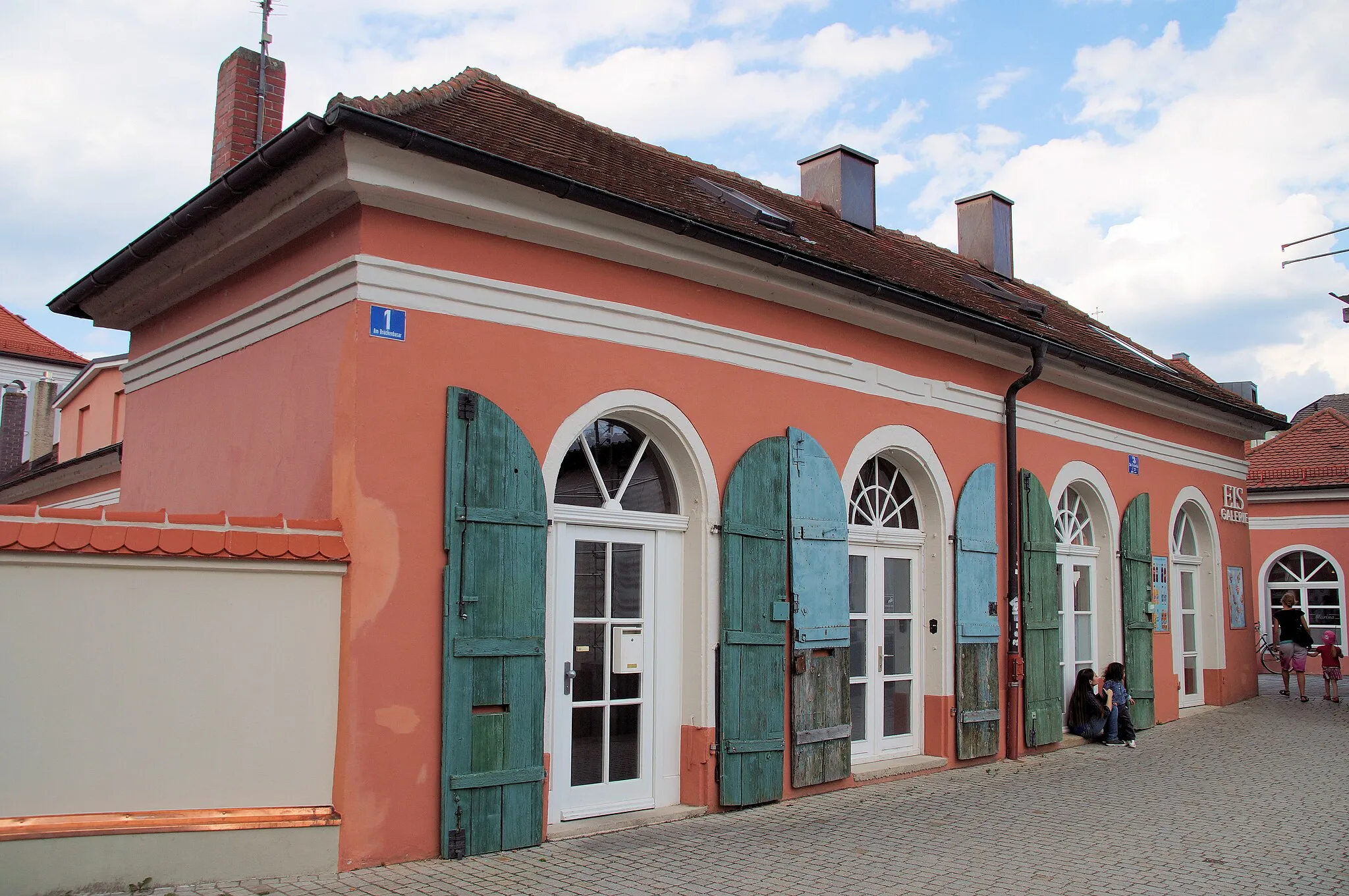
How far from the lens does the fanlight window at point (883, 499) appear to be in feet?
29.7

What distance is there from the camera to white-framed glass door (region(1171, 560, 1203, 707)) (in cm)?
1357

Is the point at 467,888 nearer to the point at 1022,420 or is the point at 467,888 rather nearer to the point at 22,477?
the point at 1022,420

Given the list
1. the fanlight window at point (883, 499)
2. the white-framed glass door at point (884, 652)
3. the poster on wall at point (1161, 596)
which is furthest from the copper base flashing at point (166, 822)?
the poster on wall at point (1161, 596)

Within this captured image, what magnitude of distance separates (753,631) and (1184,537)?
8755 millimetres

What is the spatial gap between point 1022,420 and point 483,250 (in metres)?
6.27

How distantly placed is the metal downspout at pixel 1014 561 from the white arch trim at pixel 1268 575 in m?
12.0

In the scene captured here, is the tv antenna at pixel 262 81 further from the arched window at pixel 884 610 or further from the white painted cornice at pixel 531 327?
the arched window at pixel 884 610

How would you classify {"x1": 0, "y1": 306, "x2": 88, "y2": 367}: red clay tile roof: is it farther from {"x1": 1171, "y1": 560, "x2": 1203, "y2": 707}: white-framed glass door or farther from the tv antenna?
{"x1": 1171, "y1": 560, "x2": 1203, "y2": 707}: white-framed glass door

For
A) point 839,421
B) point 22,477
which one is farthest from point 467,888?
point 22,477

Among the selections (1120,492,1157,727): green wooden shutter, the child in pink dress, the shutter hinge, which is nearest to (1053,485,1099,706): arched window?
(1120,492,1157,727): green wooden shutter

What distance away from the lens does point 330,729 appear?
5613 mm

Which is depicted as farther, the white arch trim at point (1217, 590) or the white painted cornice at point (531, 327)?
the white arch trim at point (1217, 590)

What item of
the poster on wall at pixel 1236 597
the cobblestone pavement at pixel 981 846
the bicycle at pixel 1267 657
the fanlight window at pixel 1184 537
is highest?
the fanlight window at pixel 1184 537

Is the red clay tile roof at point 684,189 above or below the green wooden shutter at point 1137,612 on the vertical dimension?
above
